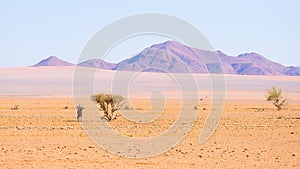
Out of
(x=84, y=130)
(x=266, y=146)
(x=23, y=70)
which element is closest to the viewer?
(x=266, y=146)

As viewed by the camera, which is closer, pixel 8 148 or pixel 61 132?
pixel 8 148

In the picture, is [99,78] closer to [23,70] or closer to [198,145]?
[23,70]

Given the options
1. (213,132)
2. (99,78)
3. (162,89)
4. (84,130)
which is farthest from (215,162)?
(99,78)

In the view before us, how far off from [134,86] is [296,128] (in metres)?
102

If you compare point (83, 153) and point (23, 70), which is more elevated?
point (23, 70)

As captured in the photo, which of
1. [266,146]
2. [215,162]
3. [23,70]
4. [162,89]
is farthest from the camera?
[23,70]

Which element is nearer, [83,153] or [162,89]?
[83,153]

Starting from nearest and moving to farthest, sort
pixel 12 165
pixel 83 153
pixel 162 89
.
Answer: pixel 12 165 < pixel 83 153 < pixel 162 89

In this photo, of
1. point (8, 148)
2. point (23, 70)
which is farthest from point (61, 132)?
point (23, 70)

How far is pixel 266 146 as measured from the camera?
1983cm

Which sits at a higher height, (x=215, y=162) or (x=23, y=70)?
(x=23, y=70)

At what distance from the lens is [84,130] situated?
26.4 m

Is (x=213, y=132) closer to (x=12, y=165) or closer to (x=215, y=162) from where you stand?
(x=215, y=162)

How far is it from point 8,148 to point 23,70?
499 ft
